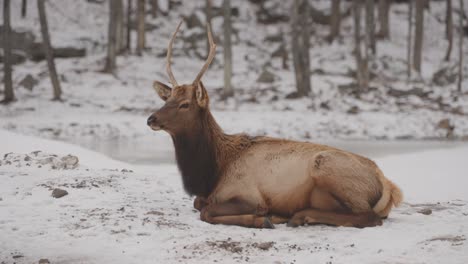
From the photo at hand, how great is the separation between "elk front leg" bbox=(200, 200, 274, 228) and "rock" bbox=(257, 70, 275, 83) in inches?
748

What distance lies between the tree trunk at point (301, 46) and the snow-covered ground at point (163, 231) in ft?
46.1

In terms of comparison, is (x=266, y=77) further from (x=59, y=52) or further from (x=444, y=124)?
(x=59, y=52)

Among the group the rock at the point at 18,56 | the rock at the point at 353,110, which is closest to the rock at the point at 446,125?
the rock at the point at 353,110

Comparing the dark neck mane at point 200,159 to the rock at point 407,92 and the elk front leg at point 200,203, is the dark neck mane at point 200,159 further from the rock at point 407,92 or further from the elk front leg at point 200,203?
the rock at point 407,92

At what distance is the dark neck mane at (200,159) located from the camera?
17.7 feet

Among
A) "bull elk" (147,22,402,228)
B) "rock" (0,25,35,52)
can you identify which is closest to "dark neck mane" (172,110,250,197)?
"bull elk" (147,22,402,228)

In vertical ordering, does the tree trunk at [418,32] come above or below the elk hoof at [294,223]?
above

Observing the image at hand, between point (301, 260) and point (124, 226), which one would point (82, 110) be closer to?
point (124, 226)

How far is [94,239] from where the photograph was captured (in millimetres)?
4242

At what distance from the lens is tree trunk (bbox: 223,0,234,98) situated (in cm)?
1994

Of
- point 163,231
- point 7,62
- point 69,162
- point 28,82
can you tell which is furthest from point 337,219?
point 28,82

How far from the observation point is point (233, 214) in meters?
5.07

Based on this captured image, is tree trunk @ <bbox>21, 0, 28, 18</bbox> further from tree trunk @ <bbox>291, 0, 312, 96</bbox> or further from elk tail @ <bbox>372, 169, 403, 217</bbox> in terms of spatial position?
elk tail @ <bbox>372, 169, 403, 217</bbox>

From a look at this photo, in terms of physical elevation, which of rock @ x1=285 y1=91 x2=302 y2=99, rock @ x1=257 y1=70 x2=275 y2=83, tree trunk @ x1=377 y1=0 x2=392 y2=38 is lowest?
rock @ x1=285 y1=91 x2=302 y2=99
